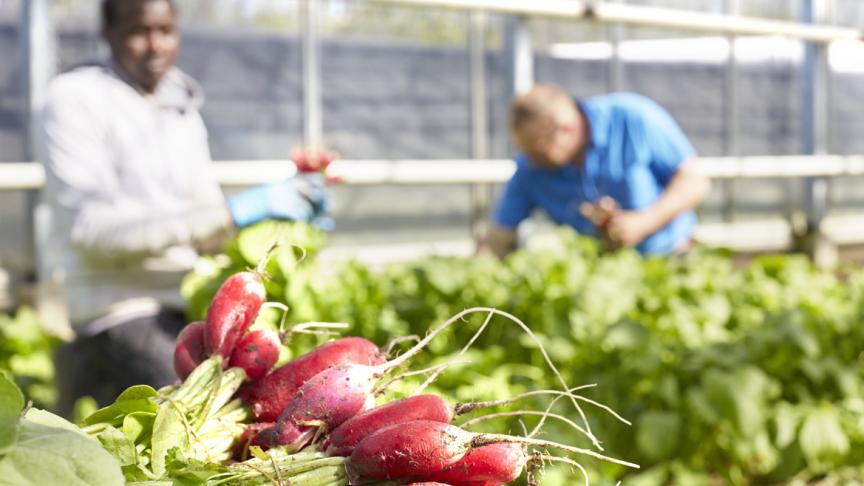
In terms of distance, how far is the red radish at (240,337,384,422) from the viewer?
4.34ft

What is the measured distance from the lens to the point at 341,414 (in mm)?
1238

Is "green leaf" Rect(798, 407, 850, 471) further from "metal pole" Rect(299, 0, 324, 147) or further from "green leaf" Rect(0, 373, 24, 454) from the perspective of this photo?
"metal pole" Rect(299, 0, 324, 147)

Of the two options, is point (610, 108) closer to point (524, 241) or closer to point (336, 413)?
point (524, 241)

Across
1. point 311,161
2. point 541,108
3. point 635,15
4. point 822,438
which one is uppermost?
point 635,15

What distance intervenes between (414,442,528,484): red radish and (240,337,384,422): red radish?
22 cm

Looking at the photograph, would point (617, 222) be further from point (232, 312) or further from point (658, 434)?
point (232, 312)

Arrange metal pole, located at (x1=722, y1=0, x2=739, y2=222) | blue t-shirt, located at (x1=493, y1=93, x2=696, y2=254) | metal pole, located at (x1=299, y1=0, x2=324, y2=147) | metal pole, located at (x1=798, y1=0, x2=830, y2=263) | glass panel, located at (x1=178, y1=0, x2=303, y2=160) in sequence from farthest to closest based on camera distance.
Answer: metal pole, located at (x1=722, y1=0, x2=739, y2=222)
metal pole, located at (x1=798, y1=0, x2=830, y2=263)
metal pole, located at (x1=299, y1=0, x2=324, y2=147)
glass panel, located at (x1=178, y1=0, x2=303, y2=160)
blue t-shirt, located at (x1=493, y1=93, x2=696, y2=254)

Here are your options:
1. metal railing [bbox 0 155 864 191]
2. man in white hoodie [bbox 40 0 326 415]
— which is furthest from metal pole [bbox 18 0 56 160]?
man in white hoodie [bbox 40 0 326 415]

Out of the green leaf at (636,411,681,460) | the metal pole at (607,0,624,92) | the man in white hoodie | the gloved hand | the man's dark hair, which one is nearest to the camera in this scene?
the man in white hoodie

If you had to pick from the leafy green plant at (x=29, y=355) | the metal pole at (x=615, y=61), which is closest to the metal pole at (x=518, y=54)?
the metal pole at (x=615, y=61)

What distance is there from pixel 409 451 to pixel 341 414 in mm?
149

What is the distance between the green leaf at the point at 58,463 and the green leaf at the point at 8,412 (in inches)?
0.6

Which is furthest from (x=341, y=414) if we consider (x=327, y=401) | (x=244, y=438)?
(x=244, y=438)

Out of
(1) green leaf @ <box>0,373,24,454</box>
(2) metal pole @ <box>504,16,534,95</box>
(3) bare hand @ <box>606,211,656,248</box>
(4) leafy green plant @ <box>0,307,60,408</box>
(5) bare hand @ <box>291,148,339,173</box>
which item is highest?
(2) metal pole @ <box>504,16,534,95</box>
